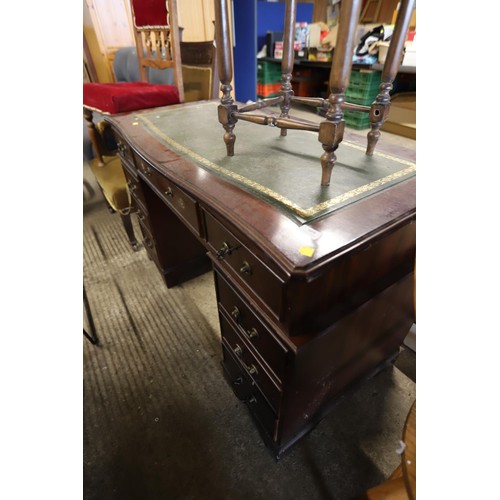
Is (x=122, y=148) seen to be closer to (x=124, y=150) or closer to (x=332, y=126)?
(x=124, y=150)

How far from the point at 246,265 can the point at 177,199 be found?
44 centimetres

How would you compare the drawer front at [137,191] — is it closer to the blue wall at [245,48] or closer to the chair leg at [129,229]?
the chair leg at [129,229]

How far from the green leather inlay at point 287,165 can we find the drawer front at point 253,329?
31 centimetres

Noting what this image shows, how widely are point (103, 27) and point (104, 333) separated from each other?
13.5 feet

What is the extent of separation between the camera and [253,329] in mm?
826

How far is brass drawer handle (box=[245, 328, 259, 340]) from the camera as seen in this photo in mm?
815

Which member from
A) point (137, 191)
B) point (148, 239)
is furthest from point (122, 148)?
point (148, 239)

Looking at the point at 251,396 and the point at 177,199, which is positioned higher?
the point at 177,199

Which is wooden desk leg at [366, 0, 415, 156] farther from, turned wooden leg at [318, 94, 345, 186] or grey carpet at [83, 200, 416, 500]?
grey carpet at [83, 200, 416, 500]

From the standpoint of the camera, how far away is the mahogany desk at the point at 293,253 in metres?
0.59

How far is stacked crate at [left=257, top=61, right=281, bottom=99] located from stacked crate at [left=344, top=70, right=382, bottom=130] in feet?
→ 5.32

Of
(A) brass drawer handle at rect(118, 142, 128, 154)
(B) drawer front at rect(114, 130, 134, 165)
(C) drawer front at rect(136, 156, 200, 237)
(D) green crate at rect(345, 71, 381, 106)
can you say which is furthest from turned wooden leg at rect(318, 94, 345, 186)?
(D) green crate at rect(345, 71, 381, 106)

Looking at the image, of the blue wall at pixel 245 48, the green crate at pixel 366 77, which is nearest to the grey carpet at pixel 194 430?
the blue wall at pixel 245 48
